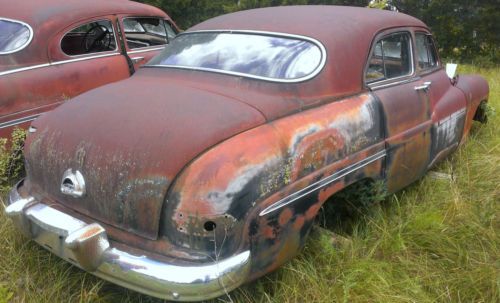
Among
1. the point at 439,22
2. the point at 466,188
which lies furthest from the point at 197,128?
the point at 439,22

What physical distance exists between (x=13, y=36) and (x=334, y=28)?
290 centimetres

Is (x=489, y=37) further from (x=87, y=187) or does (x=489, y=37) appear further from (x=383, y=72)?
(x=87, y=187)

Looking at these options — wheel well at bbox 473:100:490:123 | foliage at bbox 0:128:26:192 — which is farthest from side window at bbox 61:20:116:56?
wheel well at bbox 473:100:490:123

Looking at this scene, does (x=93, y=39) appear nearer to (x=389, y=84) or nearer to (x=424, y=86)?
(x=389, y=84)

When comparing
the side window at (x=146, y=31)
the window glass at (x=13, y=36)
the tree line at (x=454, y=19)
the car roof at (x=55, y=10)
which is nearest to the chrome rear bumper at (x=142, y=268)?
the window glass at (x=13, y=36)

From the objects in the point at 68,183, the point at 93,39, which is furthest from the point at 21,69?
the point at 68,183

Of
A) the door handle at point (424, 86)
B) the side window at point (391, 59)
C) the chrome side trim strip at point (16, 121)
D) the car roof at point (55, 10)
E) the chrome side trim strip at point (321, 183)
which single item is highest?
the car roof at point (55, 10)

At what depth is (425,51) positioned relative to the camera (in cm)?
404

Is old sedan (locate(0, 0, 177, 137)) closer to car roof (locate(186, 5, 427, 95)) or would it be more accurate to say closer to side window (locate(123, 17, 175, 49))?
side window (locate(123, 17, 175, 49))

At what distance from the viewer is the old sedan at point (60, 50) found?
13.2 feet

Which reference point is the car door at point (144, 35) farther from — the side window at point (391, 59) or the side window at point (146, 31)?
the side window at point (391, 59)

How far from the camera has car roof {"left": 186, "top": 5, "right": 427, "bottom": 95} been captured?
9.62ft

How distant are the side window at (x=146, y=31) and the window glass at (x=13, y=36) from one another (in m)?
1.14

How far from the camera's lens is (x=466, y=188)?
3.80m
